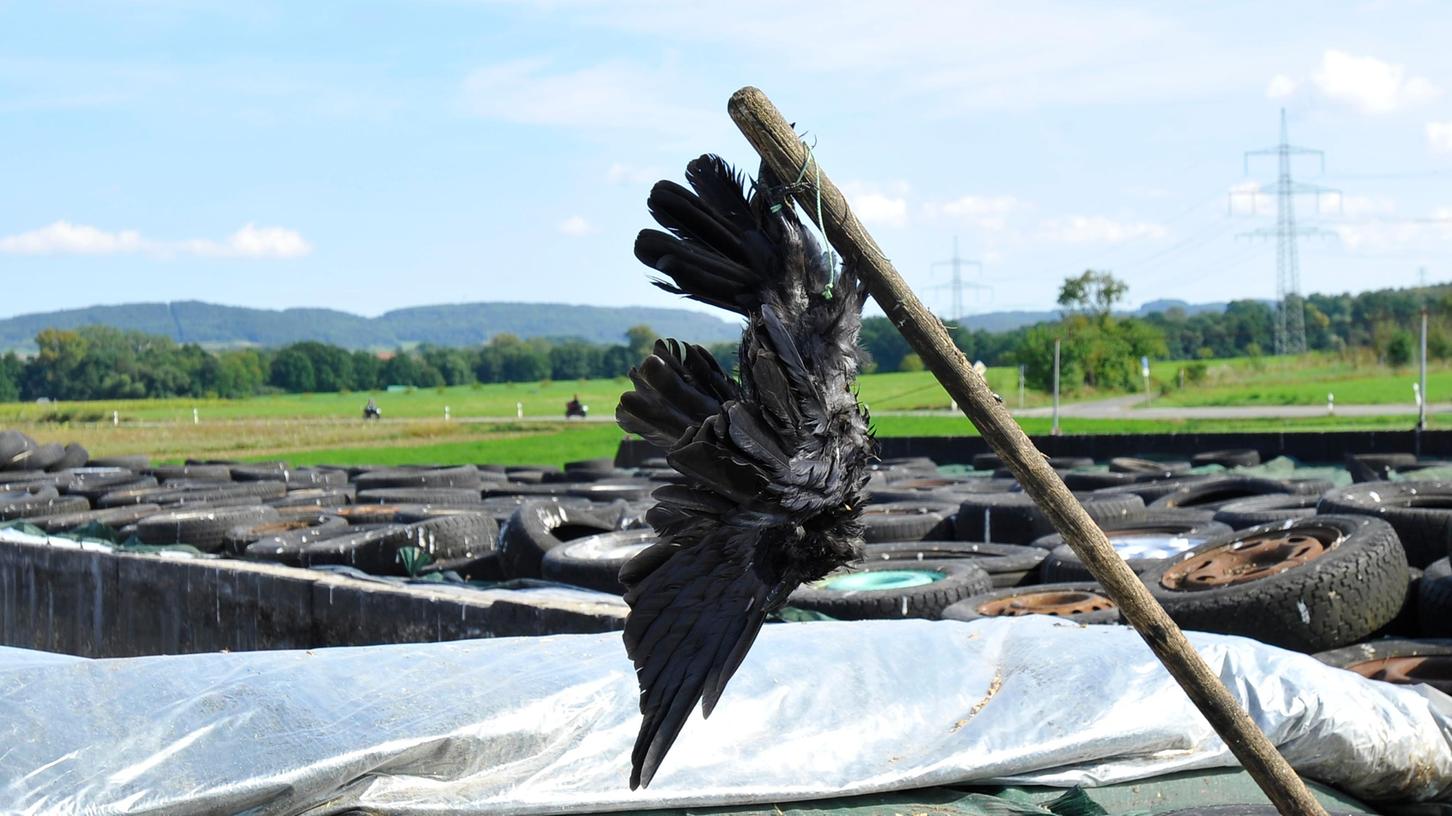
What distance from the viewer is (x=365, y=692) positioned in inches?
153

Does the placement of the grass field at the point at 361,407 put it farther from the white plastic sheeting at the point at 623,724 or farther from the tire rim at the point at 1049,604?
the white plastic sheeting at the point at 623,724

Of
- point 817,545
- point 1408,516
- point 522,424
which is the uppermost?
point 817,545

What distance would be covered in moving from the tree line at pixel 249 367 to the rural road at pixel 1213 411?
24208 mm

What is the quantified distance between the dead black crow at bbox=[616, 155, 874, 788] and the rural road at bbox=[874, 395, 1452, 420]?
3180 centimetres

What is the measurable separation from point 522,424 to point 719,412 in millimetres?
42678

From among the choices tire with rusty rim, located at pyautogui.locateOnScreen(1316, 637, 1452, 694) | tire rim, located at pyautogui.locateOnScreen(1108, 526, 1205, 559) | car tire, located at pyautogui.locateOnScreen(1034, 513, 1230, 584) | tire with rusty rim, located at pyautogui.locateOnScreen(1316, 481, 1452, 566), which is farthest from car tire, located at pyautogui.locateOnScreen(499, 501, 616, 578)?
tire with rusty rim, located at pyautogui.locateOnScreen(1316, 481, 1452, 566)

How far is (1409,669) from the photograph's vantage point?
234 inches

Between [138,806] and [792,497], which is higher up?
[792,497]

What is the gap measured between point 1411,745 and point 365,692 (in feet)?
11.1

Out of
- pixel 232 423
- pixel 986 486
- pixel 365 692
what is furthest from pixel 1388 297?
pixel 365 692

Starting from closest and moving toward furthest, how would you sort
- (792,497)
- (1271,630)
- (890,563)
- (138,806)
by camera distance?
1. (792,497)
2. (138,806)
3. (1271,630)
4. (890,563)

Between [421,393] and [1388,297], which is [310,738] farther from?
[421,393]

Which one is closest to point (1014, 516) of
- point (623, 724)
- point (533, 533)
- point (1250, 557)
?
point (1250, 557)

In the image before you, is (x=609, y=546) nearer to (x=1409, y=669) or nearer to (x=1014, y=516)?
(x=1014, y=516)
